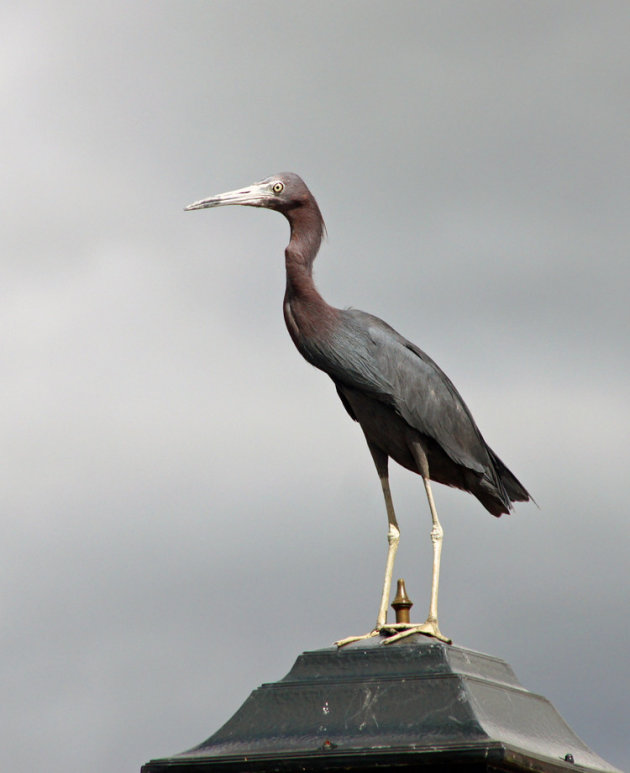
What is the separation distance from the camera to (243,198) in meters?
11.1

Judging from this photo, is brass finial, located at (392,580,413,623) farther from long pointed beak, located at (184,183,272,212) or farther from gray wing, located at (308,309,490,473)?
long pointed beak, located at (184,183,272,212)

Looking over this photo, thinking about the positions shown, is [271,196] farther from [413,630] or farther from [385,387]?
[413,630]

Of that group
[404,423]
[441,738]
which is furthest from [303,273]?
[441,738]

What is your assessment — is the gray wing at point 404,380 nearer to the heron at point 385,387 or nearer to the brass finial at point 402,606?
the heron at point 385,387

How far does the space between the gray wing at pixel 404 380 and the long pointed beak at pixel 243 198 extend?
1.20 m

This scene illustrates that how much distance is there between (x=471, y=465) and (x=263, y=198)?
274 centimetres

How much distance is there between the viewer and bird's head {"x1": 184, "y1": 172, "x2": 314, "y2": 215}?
11148 millimetres

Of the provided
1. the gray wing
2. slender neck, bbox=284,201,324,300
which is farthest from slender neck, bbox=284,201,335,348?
the gray wing

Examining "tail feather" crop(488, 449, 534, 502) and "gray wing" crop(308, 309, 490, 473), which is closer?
"gray wing" crop(308, 309, 490, 473)

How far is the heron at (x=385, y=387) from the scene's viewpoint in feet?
34.3

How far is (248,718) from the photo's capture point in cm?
820

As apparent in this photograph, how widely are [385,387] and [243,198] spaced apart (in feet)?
6.67

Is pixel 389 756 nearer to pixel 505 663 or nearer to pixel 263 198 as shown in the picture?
pixel 505 663

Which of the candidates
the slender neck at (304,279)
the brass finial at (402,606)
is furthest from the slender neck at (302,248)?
the brass finial at (402,606)
